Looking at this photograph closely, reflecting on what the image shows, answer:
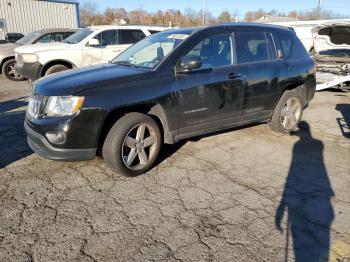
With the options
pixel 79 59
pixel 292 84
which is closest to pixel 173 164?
pixel 292 84

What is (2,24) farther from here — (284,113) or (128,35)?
(284,113)

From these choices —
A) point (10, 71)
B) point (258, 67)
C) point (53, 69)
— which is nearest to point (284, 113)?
point (258, 67)

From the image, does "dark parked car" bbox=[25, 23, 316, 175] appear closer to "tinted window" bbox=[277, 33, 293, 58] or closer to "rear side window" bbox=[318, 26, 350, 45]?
"tinted window" bbox=[277, 33, 293, 58]

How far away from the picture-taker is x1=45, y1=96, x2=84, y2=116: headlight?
3.50 metres

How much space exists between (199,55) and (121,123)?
56.9 inches

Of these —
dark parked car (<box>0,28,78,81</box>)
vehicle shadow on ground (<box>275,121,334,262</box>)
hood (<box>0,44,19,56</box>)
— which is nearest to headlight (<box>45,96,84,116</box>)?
vehicle shadow on ground (<box>275,121,334,262</box>)

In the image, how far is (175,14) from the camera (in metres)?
66.3

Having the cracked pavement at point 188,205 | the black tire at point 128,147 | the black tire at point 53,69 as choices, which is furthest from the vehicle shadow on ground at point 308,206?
the black tire at point 53,69

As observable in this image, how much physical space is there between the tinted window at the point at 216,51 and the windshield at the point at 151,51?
258 mm

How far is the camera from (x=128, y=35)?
390 inches

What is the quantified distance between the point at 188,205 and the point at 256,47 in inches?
112

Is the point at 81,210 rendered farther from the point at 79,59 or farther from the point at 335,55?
the point at 335,55

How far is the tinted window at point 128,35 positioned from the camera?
9.74 meters

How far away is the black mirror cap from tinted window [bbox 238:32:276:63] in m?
0.98
